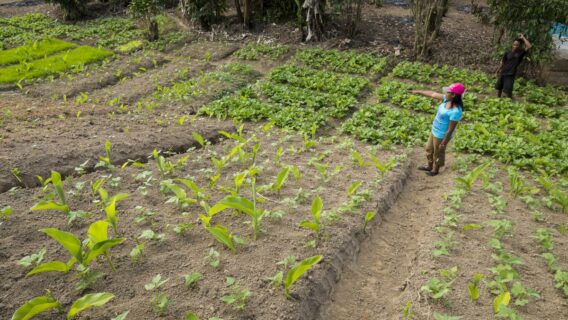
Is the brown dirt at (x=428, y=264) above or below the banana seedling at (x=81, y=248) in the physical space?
below

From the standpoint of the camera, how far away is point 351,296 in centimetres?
430

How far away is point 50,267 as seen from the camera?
3482 millimetres

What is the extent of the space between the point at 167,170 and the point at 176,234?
157 cm

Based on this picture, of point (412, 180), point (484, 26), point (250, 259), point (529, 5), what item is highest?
point (529, 5)

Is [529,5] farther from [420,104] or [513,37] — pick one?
[420,104]

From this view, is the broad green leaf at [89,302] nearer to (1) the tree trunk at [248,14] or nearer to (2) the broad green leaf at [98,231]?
(2) the broad green leaf at [98,231]

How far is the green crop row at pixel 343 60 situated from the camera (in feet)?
40.2

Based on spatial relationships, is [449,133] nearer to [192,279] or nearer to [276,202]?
[276,202]

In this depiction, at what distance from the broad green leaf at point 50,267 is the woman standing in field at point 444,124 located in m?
5.33

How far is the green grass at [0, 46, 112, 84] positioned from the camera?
1158 centimetres

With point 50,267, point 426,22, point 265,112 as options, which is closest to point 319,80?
point 265,112

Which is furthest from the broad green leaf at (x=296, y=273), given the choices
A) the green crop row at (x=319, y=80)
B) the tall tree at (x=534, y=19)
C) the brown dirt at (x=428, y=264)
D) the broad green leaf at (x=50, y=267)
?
the tall tree at (x=534, y=19)

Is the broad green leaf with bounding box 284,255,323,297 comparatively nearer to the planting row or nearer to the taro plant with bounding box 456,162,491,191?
the planting row

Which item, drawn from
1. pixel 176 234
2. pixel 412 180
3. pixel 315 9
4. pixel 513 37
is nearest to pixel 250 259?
pixel 176 234
